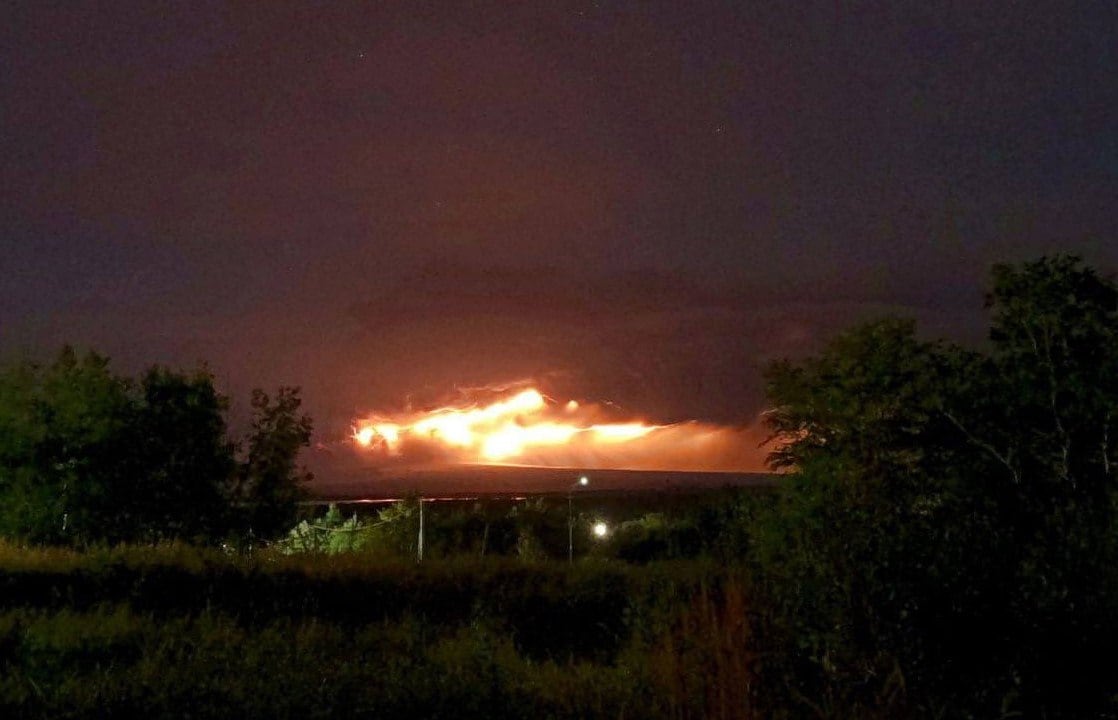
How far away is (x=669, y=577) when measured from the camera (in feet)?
48.7

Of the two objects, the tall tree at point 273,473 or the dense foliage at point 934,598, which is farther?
the tall tree at point 273,473

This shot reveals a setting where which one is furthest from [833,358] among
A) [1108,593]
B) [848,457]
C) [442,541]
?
[442,541]

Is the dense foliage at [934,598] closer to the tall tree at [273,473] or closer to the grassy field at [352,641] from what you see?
the grassy field at [352,641]

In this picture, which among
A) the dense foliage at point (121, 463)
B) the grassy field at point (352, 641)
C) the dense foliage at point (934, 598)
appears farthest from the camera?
the dense foliage at point (121, 463)

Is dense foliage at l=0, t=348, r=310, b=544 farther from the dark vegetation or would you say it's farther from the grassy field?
the grassy field

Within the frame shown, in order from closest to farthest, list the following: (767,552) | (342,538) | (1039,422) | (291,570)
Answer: (767,552), (1039,422), (291,570), (342,538)

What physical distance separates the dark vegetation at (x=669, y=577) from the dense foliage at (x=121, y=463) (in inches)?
1.9

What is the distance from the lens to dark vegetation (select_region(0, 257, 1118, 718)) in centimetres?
703

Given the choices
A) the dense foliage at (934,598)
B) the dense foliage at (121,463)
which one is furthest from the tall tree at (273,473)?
the dense foliage at (934,598)

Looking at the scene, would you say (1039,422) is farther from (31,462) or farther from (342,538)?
(31,462)

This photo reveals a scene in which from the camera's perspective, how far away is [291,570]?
15.0 m

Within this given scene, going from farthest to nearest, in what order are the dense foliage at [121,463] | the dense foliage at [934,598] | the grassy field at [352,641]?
the dense foliage at [121,463]
the grassy field at [352,641]
the dense foliage at [934,598]

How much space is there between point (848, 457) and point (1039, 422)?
4.67 metres

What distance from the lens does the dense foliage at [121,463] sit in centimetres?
2033
